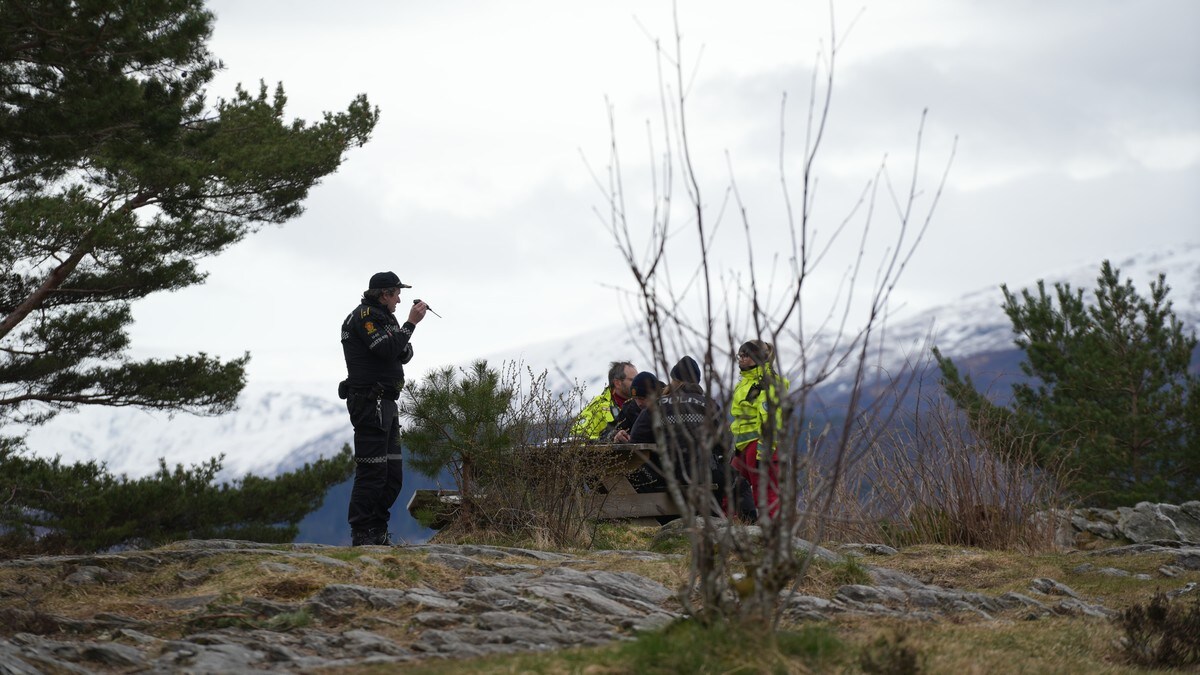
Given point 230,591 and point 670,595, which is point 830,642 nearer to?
point 670,595

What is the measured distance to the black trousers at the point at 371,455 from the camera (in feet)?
27.7

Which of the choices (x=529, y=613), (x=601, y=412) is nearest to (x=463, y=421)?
(x=601, y=412)

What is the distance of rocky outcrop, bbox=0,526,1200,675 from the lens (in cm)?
477

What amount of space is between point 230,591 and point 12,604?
1148mm

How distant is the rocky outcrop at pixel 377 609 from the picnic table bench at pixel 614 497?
135 centimetres

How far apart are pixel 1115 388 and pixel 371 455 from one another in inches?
549

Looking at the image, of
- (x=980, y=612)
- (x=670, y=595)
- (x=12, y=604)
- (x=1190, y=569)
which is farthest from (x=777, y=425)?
(x=1190, y=569)

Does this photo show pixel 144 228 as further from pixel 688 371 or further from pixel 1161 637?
pixel 1161 637

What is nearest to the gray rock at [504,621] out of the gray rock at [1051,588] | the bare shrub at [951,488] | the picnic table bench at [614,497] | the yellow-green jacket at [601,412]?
the picnic table bench at [614,497]

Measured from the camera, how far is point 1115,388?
720 inches

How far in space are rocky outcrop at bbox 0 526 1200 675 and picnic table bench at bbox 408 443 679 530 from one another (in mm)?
1354

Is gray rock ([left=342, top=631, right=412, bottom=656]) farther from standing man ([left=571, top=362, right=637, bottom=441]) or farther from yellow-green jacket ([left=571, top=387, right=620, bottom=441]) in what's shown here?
standing man ([left=571, top=362, right=637, bottom=441])

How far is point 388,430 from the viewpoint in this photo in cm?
849

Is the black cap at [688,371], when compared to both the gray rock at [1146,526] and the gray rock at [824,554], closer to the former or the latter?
the gray rock at [824,554]
